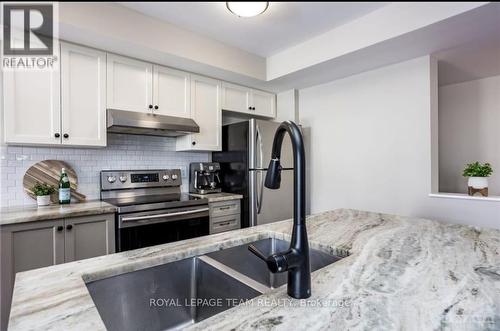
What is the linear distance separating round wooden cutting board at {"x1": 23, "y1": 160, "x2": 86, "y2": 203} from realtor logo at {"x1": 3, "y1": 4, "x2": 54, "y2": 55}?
2.32 meters

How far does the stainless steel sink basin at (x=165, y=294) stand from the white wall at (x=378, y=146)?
82.2 inches

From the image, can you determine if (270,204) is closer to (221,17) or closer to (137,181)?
(137,181)

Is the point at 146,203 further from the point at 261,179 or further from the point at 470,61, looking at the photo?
the point at 470,61

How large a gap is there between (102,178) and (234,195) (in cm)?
125

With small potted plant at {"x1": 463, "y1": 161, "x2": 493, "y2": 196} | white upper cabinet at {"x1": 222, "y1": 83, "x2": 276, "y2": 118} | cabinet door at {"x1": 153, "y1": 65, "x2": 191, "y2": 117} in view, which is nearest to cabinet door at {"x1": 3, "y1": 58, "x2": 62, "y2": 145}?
cabinet door at {"x1": 153, "y1": 65, "x2": 191, "y2": 117}

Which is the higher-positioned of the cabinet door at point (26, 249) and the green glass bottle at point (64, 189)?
the green glass bottle at point (64, 189)

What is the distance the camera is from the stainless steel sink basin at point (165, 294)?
0.84 meters

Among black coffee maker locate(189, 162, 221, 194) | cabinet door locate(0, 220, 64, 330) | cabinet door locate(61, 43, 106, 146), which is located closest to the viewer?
cabinet door locate(0, 220, 64, 330)

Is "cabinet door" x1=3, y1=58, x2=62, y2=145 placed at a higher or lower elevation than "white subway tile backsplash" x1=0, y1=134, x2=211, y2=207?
higher

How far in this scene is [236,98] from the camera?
3016mm

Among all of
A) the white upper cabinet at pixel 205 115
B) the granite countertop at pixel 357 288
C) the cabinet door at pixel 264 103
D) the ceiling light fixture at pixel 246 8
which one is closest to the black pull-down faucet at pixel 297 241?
the granite countertop at pixel 357 288

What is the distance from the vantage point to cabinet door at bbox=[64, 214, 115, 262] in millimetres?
1786

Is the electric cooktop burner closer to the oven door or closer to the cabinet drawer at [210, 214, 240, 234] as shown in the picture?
the oven door

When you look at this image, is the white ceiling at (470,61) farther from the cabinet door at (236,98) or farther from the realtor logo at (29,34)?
the realtor logo at (29,34)
